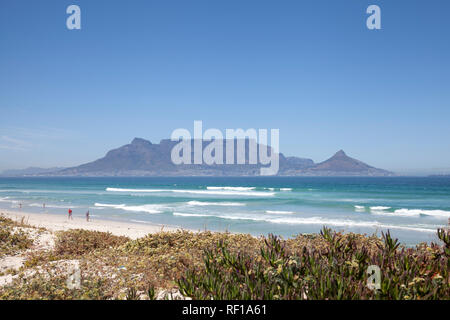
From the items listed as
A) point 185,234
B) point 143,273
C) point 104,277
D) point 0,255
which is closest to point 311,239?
point 185,234

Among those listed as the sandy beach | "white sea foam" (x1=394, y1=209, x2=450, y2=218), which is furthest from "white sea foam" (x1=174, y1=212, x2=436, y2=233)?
"white sea foam" (x1=394, y1=209, x2=450, y2=218)

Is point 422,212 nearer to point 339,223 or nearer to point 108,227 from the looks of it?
point 339,223

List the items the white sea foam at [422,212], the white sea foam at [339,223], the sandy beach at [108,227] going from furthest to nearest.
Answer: the white sea foam at [422,212]
the white sea foam at [339,223]
the sandy beach at [108,227]

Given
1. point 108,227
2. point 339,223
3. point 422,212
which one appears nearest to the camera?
Answer: point 108,227

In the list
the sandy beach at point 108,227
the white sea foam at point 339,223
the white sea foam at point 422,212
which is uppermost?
the sandy beach at point 108,227

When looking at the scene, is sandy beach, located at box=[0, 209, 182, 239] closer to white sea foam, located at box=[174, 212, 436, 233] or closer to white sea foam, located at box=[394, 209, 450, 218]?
white sea foam, located at box=[174, 212, 436, 233]

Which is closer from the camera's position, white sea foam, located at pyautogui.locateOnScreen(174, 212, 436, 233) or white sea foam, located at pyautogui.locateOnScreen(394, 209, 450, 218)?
white sea foam, located at pyautogui.locateOnScreen(174, 212, 436, 233)

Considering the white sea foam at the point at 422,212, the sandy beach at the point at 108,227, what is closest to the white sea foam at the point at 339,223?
the sandy beach at the point at 108,227

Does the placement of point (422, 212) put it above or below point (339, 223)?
below

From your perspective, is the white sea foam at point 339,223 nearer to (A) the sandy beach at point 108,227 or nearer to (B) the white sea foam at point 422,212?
(A) the sandy beach at point 108,227

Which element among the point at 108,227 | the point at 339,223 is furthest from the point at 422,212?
the point at 108,227

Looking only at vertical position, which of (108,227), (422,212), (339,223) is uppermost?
(108,227)

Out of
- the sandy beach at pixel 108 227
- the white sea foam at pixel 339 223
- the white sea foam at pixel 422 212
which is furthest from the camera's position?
the white sea foam at pixel 422 212
